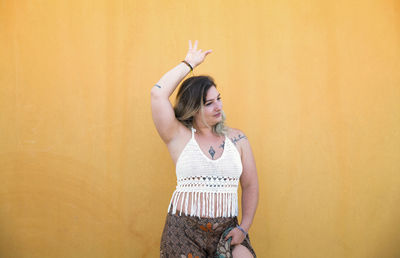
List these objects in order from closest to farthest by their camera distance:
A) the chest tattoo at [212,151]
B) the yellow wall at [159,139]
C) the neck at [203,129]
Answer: the chest tattoo at [212,151] < the neck at [203,129] < the yellow wall at [159,139]

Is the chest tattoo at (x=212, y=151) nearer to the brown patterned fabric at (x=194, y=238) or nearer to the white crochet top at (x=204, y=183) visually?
the white crochet top at (x=204, y=183)

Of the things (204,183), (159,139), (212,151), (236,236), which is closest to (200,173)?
(204,183)

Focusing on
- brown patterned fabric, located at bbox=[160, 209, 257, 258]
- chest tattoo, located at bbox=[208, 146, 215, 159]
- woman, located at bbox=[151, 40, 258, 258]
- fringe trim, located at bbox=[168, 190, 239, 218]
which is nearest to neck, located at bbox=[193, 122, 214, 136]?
woman, located at bbox=[151, 40, 258, 258]

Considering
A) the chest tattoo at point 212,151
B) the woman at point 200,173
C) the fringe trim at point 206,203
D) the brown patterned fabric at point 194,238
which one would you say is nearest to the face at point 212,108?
the woman at point 200,173

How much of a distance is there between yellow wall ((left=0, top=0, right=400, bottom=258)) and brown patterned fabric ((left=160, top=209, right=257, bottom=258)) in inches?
26.5

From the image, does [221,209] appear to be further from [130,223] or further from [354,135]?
[354,135]

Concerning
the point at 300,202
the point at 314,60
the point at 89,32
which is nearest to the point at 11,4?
the point at 89,32

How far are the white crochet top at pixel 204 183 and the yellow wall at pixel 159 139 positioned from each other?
67 centimetres

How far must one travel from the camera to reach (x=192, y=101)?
→ 101 inches

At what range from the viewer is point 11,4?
2.96m

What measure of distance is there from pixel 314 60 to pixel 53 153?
218 centimetres

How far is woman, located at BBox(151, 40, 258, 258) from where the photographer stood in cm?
238

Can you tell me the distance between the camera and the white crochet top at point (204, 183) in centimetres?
241

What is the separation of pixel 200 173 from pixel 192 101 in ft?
1.55
